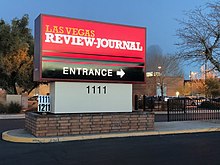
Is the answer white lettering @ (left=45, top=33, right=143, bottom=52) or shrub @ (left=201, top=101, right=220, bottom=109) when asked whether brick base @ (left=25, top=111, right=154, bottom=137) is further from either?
shrub @ (left=201, top=101, right=220, bottom=109)

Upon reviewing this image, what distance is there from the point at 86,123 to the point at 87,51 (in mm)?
2820

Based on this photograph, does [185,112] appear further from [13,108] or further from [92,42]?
[13,108]

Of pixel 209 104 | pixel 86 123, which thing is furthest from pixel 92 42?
pixel 209 104

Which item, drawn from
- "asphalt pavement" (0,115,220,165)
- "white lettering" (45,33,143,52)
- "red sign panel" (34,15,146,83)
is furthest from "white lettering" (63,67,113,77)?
"asphalt pavement" (0,115,220,165)

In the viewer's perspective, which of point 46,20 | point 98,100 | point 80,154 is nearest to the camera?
point 80,154

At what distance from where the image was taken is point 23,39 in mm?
30047

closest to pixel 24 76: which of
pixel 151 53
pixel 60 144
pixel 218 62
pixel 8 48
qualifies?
pixel 8 48

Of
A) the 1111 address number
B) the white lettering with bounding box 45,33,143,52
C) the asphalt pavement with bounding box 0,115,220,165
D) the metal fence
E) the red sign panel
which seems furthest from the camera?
the metal fence

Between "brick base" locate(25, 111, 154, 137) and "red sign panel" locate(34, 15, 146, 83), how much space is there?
57.1 inches

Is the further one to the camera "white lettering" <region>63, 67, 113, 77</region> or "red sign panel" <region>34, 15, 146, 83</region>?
"white lettering" <region>63, 67, 113, 77</region>

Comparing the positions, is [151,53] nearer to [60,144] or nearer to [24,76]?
[24,76]

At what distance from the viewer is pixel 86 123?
12469 mm

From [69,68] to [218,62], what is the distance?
9542 mm

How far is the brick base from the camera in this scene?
11.8m
